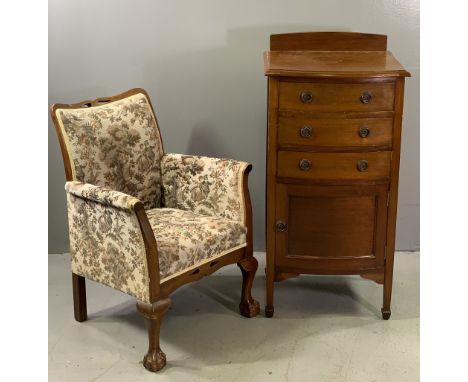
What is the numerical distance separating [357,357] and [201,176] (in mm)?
988

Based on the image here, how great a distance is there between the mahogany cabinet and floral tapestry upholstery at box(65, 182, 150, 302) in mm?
622

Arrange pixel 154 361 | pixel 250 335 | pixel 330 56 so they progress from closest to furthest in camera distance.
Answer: pixel 154 361, pixel 250 335, pixel 330 56

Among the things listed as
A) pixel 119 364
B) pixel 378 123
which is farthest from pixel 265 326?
pixel 378 123

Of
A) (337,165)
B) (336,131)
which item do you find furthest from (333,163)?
(336,131)

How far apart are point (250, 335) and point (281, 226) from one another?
47 cm

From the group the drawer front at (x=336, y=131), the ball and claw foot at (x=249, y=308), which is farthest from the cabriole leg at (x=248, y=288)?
the drawer front at (x=336, y=131)

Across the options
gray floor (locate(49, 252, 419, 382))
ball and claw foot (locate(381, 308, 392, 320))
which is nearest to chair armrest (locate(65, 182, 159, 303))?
gray floor (locate(49, 252, 419, 382))

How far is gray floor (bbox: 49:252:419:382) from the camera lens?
89.0 inches

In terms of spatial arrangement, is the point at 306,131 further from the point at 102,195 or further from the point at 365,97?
the point at 102,195

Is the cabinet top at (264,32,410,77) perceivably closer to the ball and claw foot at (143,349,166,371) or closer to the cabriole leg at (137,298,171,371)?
the cabriole leg at (137,298,171,371)

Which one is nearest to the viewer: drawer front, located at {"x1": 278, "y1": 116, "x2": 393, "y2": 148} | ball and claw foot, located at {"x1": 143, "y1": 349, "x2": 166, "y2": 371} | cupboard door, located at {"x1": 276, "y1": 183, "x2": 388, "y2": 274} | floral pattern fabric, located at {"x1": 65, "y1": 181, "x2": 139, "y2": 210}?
floral pattern fabric, located at {"x1": 65, "y1": 181, "x2": 139, "y2": 210}

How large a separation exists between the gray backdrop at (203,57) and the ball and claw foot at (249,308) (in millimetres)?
811

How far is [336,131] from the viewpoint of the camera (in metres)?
2.39

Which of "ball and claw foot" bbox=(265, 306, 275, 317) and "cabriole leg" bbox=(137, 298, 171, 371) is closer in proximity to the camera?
"cabriole leg" bbox=(137, 298, 171, 371)
